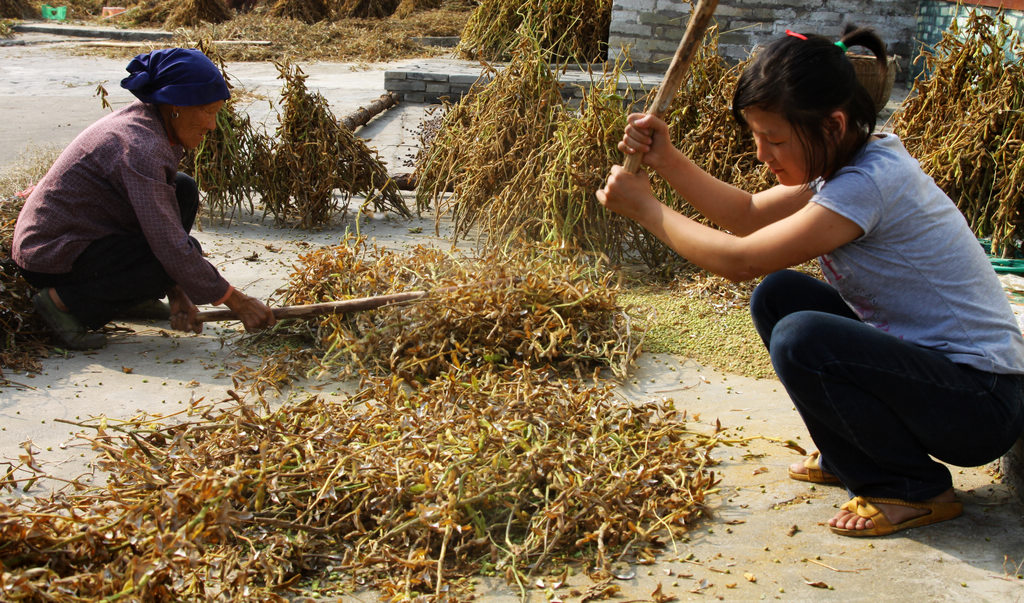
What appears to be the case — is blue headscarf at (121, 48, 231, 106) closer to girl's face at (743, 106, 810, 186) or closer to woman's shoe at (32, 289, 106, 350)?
woman's shoe at (32, 289, 106, 350)

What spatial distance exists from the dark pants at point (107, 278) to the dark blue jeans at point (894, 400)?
2.19m

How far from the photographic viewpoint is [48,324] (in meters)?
3.07

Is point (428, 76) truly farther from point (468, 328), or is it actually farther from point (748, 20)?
point (468, 328)

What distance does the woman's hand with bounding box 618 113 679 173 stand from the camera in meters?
2.26

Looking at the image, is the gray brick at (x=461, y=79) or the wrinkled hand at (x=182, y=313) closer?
the wrinkled hand at (x=182, y=313)

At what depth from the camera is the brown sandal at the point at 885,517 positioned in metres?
2.00

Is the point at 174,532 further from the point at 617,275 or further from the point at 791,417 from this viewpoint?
the point at 617,275

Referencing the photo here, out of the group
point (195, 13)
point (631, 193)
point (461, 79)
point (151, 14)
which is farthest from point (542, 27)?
point (151, 14)

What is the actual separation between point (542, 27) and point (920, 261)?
216 inches

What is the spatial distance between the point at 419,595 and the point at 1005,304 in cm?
149

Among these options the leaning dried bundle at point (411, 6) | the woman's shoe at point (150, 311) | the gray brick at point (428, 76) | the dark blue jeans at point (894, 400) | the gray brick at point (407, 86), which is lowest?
the woman's shoe at point (150, 311)

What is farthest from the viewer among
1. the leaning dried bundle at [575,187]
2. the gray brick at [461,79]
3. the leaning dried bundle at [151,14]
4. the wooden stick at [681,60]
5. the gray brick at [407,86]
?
the leaning dried bundle at [151,14]

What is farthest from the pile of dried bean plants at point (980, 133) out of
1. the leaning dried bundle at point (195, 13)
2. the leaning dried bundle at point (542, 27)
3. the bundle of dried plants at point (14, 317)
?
the leaning dried bundle at point (195, 13)

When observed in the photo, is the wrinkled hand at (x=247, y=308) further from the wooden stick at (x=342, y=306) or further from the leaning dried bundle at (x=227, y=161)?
the leaning dried bundle at (x=227, y=161)
